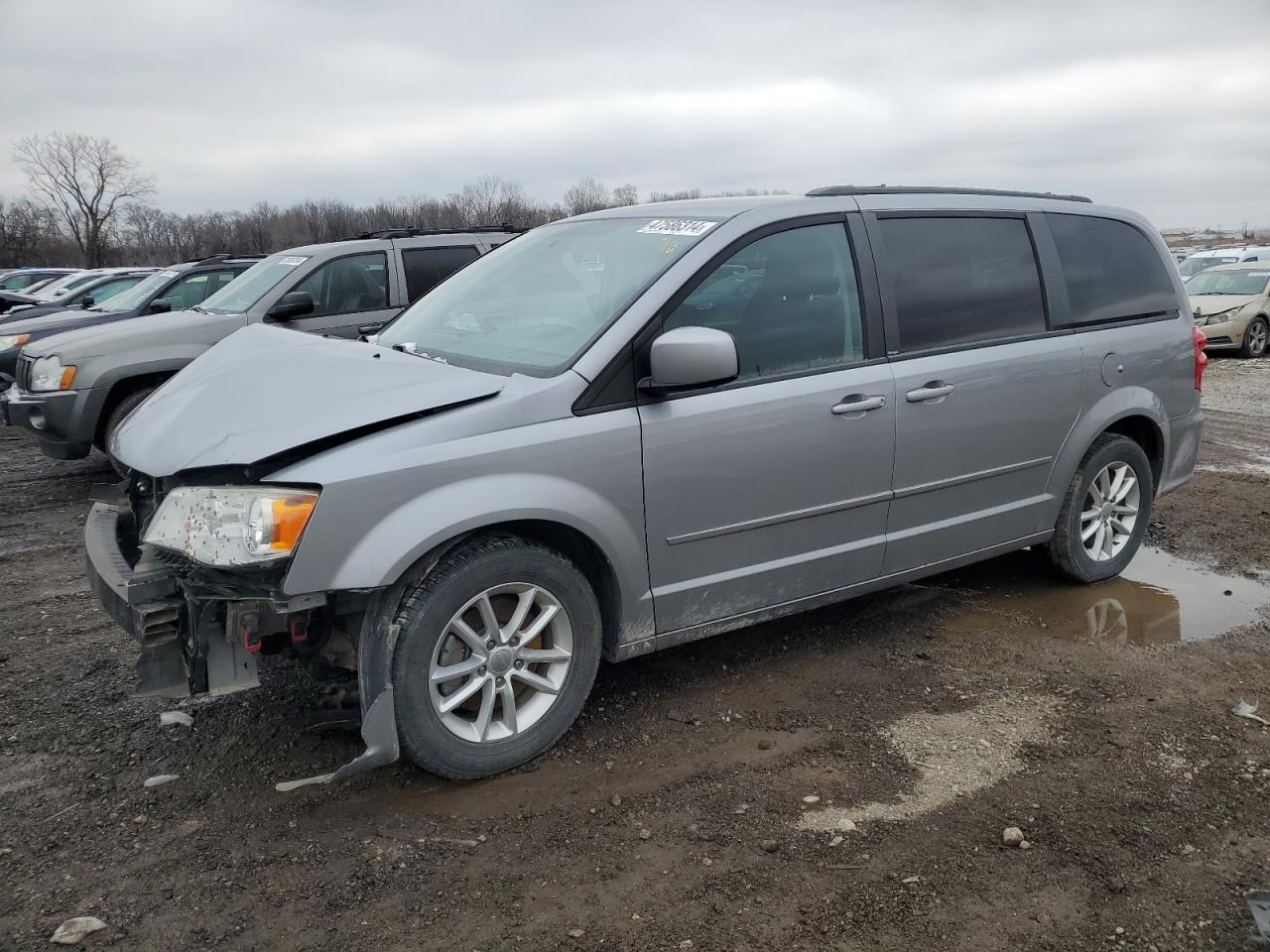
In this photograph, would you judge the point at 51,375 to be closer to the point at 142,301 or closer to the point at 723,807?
the point at 142,301

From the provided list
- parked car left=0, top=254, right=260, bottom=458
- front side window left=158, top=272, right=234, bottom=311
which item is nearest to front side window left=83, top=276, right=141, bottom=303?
parked car left=0, top=254, right=260, bottom=458

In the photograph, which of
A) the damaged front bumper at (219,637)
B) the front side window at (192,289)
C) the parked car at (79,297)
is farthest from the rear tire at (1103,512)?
the parked car at (79,297)

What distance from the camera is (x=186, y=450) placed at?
3090 millimetres

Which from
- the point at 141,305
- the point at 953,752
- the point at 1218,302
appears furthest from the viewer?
the point at 1218,302

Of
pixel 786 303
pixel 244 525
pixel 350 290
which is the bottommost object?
pixel 244 525

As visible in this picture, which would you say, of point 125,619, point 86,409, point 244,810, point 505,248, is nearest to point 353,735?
point 244,810

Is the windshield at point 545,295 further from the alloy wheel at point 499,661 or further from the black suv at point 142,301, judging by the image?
the black suv at point 142,301

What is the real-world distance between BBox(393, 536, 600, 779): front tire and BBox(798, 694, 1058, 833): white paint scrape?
0.94 m

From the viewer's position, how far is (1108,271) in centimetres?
495

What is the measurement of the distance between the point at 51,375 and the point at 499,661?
5.86m

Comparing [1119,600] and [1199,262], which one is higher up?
[1199,262]

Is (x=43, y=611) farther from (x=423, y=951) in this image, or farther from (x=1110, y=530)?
(x=1110, y=530)

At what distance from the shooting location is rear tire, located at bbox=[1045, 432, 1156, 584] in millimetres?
4922

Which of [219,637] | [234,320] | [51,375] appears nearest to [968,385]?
[219,637]
